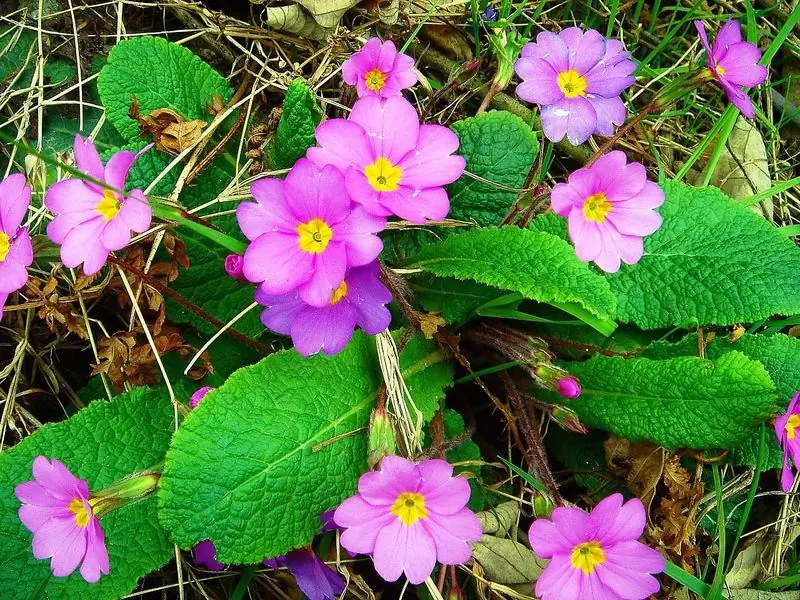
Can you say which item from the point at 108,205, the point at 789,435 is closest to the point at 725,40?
the point at 789,435

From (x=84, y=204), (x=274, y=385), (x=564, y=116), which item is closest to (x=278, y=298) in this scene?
(x=274, y=385)

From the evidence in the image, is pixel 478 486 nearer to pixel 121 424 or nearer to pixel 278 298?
pixel 278 298

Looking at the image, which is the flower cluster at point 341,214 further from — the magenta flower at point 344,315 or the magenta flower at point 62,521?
the magenta flower at point 62,521

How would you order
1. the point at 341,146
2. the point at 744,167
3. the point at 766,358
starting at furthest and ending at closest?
the point at 744,167 → the point at 766,358 → the point at 341,146

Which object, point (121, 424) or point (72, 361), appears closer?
point (121, 424)

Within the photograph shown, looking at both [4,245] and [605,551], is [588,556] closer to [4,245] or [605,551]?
[605,551]

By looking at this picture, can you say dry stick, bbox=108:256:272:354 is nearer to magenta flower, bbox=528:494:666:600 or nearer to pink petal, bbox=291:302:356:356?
pink petal, bbox=291:302:356:356

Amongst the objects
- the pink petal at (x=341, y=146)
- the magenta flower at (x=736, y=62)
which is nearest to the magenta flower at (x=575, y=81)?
the magenta flower at (x=736, y=62)
